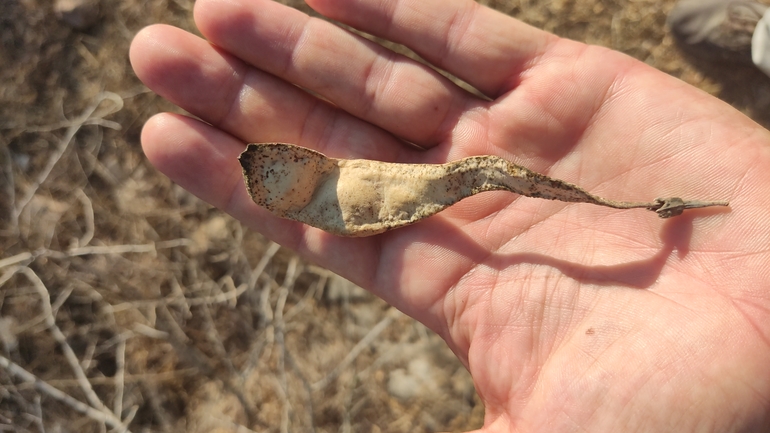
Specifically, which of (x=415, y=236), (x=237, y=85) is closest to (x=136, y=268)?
(x=237, y=85)

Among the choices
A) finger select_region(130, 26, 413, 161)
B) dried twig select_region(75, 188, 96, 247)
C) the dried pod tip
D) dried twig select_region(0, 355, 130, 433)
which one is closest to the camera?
the dried pod tip

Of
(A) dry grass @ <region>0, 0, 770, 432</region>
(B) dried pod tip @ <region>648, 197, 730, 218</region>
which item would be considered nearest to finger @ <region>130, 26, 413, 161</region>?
(A) dry grass @ <region>0, 0, 770, 432</region>

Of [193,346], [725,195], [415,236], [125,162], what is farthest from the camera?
[125,162]

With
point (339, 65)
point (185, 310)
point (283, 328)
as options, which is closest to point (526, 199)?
point (339, 65)

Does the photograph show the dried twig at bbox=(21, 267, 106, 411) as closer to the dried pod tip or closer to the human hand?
the human hand

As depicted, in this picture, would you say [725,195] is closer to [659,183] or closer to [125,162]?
[659,183]

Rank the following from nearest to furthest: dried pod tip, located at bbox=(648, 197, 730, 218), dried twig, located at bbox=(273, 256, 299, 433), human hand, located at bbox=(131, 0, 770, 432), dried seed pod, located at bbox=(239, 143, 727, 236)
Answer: human hand, located at bbox=(131, 0, 770, 432) → dried pod tip, located at bbox=(648, 197, 730, 218) → dried seed pod, located at bbox=(239, 143, 727, 236) → dried twig, located at bbox=(273, 256, 299, 433)

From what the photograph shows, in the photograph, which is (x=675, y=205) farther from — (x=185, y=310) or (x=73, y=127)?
(x=73, y=127)
